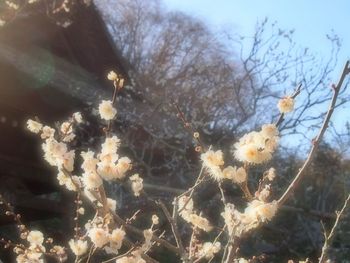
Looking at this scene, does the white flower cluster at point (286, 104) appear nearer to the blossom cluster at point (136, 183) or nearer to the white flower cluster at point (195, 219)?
the blossom cluster at point (136, 183)

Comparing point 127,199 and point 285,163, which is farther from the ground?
point 285,163

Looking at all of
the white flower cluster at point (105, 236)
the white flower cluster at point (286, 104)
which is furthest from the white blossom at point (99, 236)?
the white flower cluster at point (286, 104)

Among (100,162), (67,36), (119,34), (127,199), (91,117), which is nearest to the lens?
(100,162)

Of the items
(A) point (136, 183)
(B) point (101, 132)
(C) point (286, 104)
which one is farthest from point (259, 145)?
(B) point (101, 132)

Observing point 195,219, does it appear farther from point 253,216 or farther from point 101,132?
point 101,132

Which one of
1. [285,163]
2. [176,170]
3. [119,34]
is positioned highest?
[119,34]

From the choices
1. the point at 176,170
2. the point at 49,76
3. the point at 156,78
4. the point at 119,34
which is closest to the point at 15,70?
the point at 49,76

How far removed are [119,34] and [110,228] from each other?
19.4 m

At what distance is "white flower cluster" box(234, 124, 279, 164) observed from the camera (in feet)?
6.52

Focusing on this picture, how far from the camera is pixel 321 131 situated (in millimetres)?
1791

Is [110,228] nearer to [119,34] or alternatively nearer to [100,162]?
[100,162]

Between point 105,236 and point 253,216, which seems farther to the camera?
point 105,236

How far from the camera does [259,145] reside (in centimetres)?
201

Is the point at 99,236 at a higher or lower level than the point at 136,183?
lower
